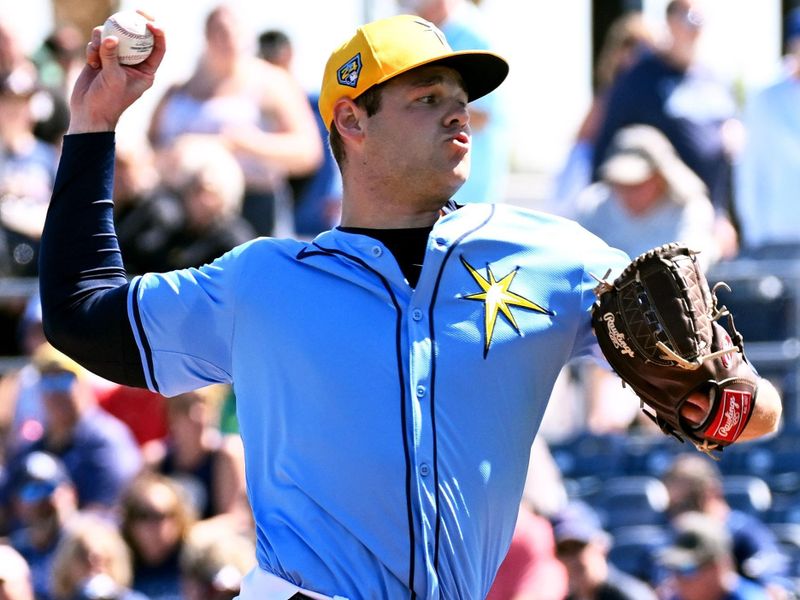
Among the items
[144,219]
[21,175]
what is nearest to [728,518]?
[144,219]

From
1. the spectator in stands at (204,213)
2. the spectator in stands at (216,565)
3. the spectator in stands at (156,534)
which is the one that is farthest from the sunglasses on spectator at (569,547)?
the spectator in stands at (204,213)

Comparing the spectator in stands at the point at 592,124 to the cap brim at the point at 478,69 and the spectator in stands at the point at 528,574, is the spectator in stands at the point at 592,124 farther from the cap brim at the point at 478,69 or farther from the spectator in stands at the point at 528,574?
the cap brim at the point at 478,69

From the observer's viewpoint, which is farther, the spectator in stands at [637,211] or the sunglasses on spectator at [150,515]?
the spectator in stands at [637,211]

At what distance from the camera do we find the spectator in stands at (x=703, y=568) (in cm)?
598

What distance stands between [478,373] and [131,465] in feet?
14.3

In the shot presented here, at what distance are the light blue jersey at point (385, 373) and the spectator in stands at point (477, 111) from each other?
336cm

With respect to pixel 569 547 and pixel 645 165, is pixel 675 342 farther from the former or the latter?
pixel 645 165

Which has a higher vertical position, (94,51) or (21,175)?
(94,51)

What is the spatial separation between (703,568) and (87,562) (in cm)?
237

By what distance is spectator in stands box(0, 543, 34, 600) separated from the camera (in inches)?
239

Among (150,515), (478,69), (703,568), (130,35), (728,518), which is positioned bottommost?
(728,518)

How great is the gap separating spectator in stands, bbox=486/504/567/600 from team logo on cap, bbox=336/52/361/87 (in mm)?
3044

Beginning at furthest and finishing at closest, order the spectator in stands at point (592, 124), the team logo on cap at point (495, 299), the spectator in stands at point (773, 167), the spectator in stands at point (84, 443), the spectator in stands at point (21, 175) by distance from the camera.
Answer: the spectator in stands at point (592, 124) → the spectator in stands at point (773, 167) → the spectator in stands at point (21, 175) → the spectator in stands at point (84, 443) → the team logo on cap at point (495, 299)

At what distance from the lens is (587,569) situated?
6016mm
